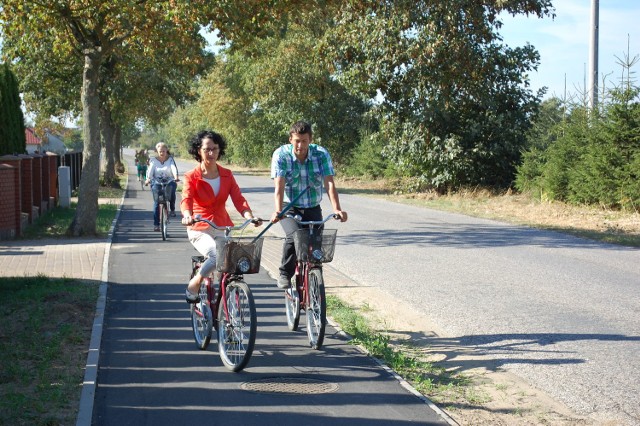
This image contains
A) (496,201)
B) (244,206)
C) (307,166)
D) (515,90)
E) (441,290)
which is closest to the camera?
(244,206)

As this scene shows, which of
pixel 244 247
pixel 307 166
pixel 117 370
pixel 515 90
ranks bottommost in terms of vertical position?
pixel 117 370

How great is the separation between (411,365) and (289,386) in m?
1.12

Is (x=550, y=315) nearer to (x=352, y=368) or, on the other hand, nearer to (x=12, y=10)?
(x=352, y=368)

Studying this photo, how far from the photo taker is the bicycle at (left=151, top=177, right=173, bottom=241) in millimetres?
16938

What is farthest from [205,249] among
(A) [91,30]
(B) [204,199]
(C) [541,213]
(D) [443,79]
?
(D) [443,79]

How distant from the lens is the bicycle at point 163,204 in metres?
16.9

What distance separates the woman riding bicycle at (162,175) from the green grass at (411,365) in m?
9.45

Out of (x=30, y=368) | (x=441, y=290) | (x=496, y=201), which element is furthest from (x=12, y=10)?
(x=496, y=201)

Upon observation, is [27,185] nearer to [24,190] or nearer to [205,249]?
[24,190]

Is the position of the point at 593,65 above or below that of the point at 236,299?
above

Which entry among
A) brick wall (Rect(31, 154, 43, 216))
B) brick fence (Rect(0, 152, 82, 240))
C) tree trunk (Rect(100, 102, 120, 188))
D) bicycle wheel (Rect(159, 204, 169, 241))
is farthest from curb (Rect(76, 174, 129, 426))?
tree trunk (Rect(100, 102, 120, 188))

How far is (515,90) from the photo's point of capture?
1215 inches

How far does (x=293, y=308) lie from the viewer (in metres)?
8.30

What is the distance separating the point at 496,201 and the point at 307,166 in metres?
20.7
